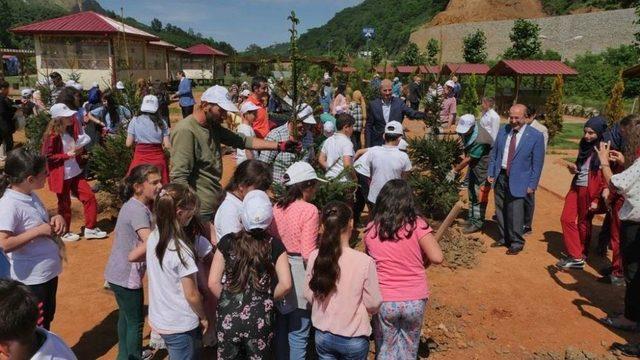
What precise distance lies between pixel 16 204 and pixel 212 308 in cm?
148

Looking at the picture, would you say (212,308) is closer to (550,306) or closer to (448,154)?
(550,306)

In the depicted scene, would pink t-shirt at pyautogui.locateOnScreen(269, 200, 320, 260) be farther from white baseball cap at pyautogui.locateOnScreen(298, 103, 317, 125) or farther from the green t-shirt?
white baseball cap at pyautogui.locateOnScreen(298, 103, 317, 125)

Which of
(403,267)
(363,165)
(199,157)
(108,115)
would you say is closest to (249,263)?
(403,267)

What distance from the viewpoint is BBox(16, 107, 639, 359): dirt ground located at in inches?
160

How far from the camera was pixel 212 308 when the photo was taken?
121 inches

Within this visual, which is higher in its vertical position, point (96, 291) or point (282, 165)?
point (282, 165)

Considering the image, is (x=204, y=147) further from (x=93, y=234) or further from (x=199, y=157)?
(x=93, y=234)

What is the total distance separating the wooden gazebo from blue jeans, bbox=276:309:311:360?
22.4 m

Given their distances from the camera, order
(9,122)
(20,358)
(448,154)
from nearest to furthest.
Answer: (20,358) → (448,154) → (9,122)

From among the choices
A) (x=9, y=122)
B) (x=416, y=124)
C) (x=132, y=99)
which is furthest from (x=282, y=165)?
(x=416, y=124)

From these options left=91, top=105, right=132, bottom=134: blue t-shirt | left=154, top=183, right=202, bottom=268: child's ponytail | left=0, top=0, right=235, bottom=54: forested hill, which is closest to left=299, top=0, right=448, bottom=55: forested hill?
left=0, top=0, right=235, bottom=54: forested hill

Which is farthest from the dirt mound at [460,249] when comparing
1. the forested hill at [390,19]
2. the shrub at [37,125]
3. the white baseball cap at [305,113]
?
the forested hill at [390,19]

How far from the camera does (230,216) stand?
3.15m

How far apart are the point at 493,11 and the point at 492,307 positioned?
282 ft
